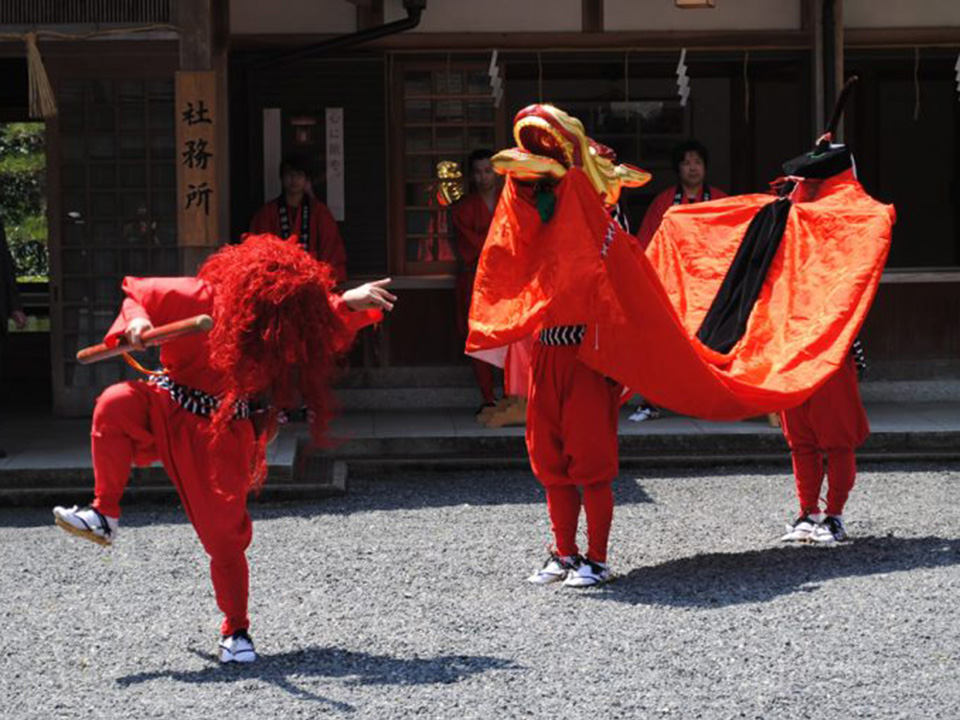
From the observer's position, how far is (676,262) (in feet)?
25.3

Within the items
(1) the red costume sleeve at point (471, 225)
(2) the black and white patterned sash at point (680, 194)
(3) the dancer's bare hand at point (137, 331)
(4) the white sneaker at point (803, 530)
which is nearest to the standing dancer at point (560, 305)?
(4) the white sneaker at point (803, 530)

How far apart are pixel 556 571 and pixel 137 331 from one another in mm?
2315

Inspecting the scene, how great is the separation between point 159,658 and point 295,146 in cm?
623

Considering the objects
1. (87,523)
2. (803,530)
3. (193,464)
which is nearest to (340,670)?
(193,464)

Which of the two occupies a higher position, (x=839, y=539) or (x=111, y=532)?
(x=111, y=532)

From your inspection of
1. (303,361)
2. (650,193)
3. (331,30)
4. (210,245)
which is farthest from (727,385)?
(650,193)

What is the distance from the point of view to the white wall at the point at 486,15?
11.0m

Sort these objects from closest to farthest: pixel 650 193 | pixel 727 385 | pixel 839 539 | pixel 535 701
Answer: pixel 535 701 < pixel 727 385 < pixel 839 539 < pixel 650 193

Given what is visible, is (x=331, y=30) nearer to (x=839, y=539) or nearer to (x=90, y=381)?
(x=90, y=381)

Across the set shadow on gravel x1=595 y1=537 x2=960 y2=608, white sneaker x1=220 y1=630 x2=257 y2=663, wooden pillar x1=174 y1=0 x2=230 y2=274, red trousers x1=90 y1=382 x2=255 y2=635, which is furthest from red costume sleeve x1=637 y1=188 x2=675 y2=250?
white sneaker x1=220 y1=630 x2=257 y2=663

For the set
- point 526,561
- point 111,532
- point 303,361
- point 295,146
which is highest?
point 295,146

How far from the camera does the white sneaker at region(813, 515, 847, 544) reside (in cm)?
736

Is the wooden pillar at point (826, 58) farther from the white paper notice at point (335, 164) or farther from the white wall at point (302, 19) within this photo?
the white paper notice at point (335, 164)

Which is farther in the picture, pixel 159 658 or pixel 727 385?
pixel 727 385
